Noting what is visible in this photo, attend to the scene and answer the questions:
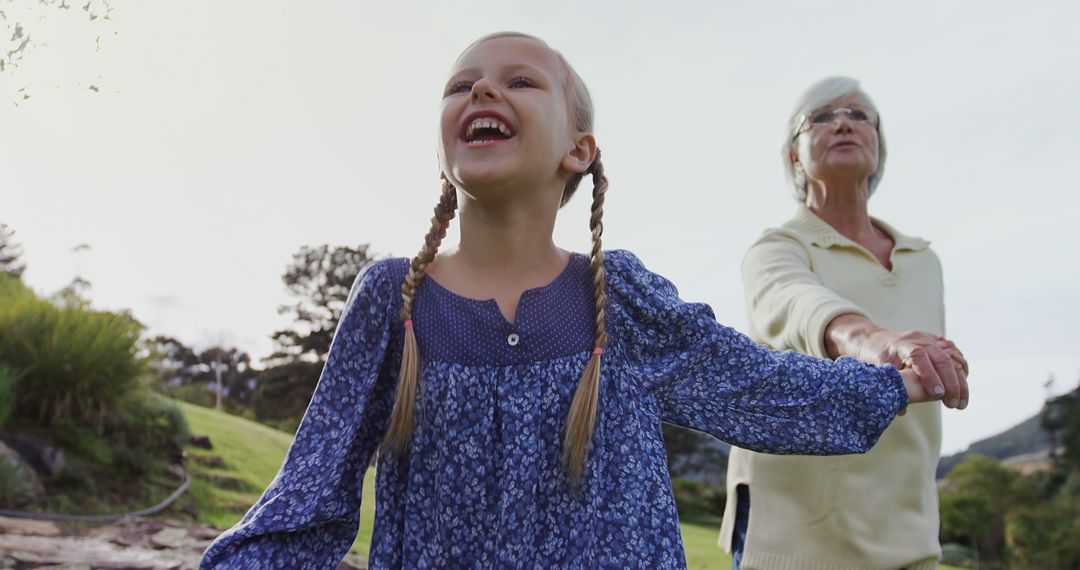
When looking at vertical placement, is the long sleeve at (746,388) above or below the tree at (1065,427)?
below

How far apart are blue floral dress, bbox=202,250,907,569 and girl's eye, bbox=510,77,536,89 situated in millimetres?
355

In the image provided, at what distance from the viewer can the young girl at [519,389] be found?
152cm

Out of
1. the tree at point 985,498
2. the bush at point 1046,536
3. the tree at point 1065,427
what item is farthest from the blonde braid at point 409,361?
the tree at point 1065,427

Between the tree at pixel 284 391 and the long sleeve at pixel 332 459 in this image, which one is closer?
the long sleeve at pixel 332 459

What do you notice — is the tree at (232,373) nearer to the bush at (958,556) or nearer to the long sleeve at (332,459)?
the bush at (958,556)

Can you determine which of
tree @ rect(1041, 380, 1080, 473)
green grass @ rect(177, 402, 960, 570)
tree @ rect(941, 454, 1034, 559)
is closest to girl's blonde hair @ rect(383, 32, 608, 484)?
green grass @ rect(177, 402, 960, 570)

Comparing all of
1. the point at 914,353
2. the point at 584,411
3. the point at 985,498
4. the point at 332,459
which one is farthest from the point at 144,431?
the point at 985,498

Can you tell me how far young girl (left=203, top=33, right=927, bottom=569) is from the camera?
4.98 ft

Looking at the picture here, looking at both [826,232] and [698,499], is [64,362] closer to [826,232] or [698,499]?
[826,232]

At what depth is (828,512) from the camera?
205cm

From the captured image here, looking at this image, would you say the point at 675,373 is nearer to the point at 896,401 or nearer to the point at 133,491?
the point at 896,401

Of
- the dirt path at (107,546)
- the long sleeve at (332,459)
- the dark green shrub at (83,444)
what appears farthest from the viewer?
the dark green shrub at (83,444)

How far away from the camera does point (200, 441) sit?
311 inches

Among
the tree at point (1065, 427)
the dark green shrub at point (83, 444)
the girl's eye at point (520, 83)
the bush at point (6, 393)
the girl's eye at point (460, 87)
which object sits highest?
the tree at point (1065, 427)
